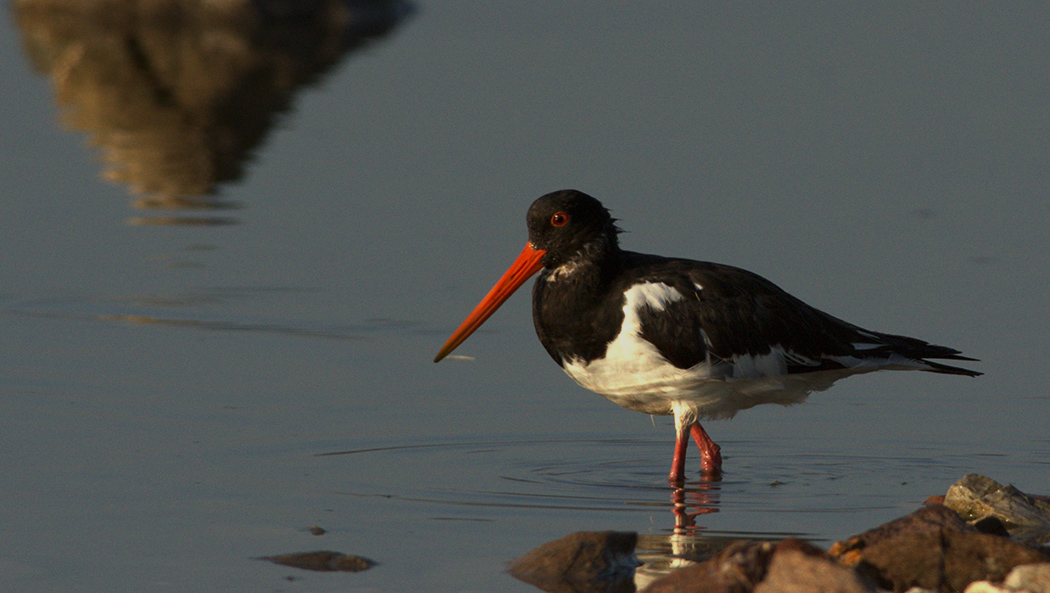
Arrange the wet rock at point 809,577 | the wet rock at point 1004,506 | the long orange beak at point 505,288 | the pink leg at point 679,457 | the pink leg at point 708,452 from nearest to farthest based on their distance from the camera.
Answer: the wet rock at point 809,577 → the wet rock at point 1004,506 → the pink leg at point 679,457 → the pink leg at point 708,452 → the long orange beak at point 505,288

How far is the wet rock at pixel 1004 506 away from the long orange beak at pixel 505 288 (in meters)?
2.50

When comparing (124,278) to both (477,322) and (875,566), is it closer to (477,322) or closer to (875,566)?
(477,322)

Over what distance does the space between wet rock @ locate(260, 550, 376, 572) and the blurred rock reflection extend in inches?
342

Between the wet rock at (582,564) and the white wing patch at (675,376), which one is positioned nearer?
the wet rock at (582,564)

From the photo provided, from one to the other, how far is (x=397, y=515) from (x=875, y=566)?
2305mm

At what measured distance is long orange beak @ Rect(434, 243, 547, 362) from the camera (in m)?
8.33

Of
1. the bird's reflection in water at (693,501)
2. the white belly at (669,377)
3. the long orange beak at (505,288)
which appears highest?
the long orange beak at (505,288)

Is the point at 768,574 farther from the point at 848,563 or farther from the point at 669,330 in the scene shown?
the point at 669,330

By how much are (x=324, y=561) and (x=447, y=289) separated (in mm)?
5404

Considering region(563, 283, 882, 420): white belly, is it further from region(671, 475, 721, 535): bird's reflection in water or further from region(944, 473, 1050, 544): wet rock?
region(944, 473, 1050, 544): wet rock

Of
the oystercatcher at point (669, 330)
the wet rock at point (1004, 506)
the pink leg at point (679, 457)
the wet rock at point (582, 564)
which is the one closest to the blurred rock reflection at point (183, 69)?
the oystercatcher at point (669, 330)

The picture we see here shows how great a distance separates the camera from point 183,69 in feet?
71.7

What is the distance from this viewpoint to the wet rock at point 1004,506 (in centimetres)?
690

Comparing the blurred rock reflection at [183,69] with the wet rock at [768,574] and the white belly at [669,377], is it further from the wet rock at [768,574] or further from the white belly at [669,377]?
the wet rock at [768,574]
